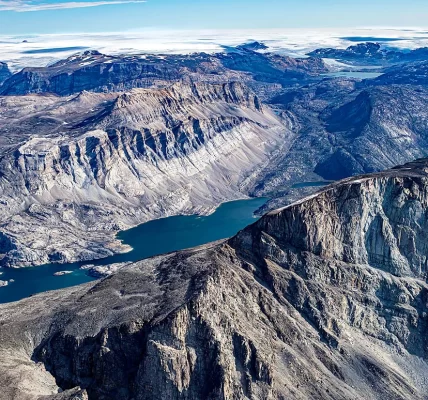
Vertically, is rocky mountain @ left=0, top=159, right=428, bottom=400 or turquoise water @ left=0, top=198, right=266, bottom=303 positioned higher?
rocky mountain @ left=0, top=159, right=428, bottom=400

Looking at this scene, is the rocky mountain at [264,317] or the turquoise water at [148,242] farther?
the turquoise water at [148,242]

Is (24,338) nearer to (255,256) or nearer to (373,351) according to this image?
(255,256)

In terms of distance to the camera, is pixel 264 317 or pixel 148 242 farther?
pixel 148 242

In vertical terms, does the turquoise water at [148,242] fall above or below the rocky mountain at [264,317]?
below

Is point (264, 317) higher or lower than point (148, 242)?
higher

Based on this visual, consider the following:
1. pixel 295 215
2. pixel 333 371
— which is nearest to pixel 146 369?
pixel 333 371
